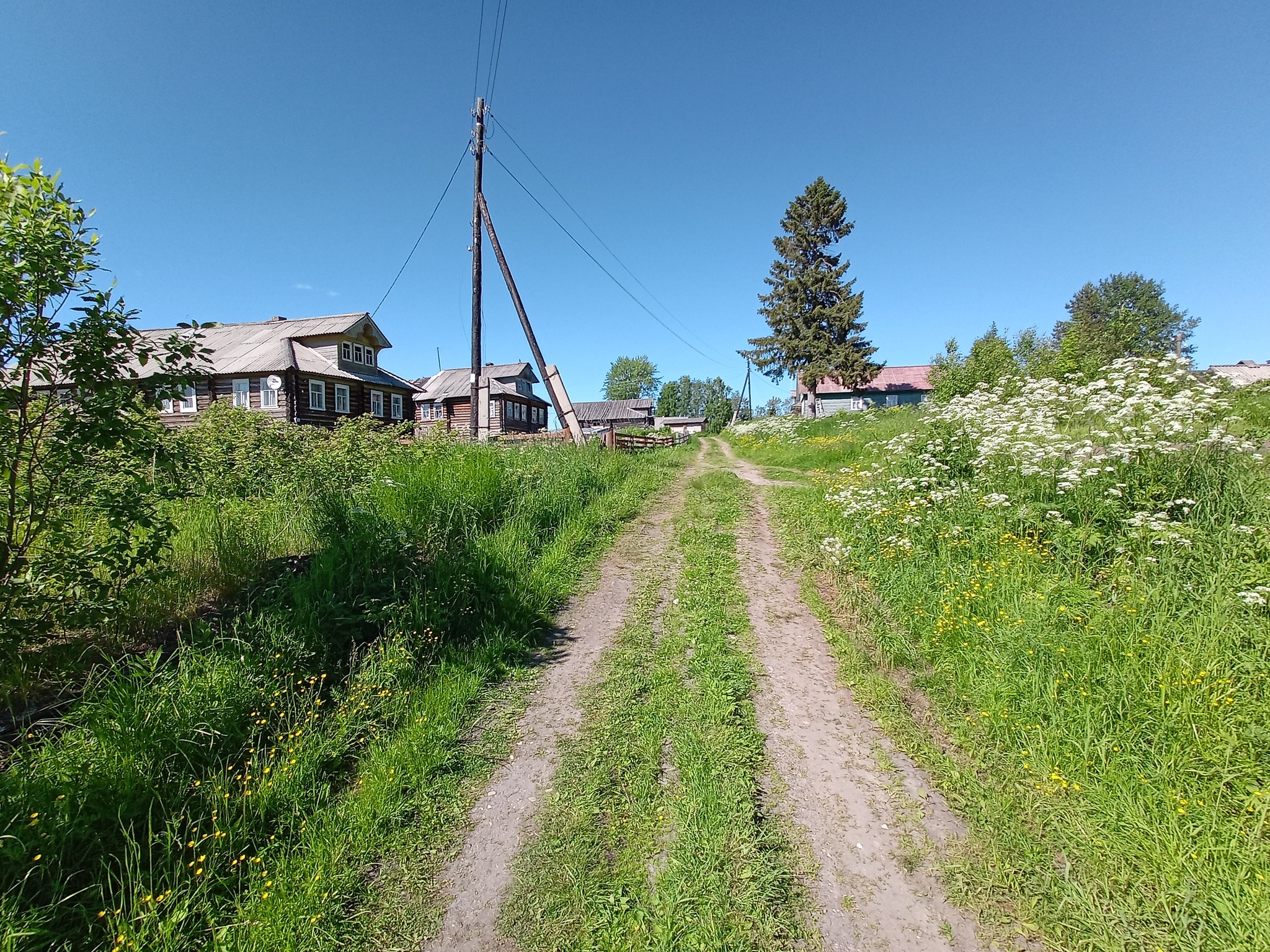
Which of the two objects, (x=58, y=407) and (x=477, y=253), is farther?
(x=477, y=253)

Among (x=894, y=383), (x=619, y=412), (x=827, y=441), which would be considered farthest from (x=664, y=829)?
(x=619, y=412)

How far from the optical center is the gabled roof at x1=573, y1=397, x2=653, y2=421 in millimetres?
75688

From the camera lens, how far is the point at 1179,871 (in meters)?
2.03

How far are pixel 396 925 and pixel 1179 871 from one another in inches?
123

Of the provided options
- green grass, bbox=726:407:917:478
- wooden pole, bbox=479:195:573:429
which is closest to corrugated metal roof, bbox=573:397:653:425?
green grass, bbox=726:407:917:478

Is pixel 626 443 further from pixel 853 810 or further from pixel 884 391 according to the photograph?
pixel 884 391

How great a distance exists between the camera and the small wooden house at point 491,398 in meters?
36.1

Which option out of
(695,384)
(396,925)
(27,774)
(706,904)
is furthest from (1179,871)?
(695,384)

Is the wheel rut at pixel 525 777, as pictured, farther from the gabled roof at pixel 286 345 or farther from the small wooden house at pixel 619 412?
the small wooden house at pixel 619 412

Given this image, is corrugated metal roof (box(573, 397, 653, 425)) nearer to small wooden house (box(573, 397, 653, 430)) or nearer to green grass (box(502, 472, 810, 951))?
small wooden house (box(573, 397, 653, 430))

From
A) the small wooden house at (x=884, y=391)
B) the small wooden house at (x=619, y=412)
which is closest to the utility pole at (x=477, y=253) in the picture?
the small wooden house at (x=884, y=391)

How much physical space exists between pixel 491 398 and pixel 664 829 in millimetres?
37494

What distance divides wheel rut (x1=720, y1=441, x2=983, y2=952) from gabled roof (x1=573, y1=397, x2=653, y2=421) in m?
71.7

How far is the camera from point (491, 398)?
37531 millimetres
